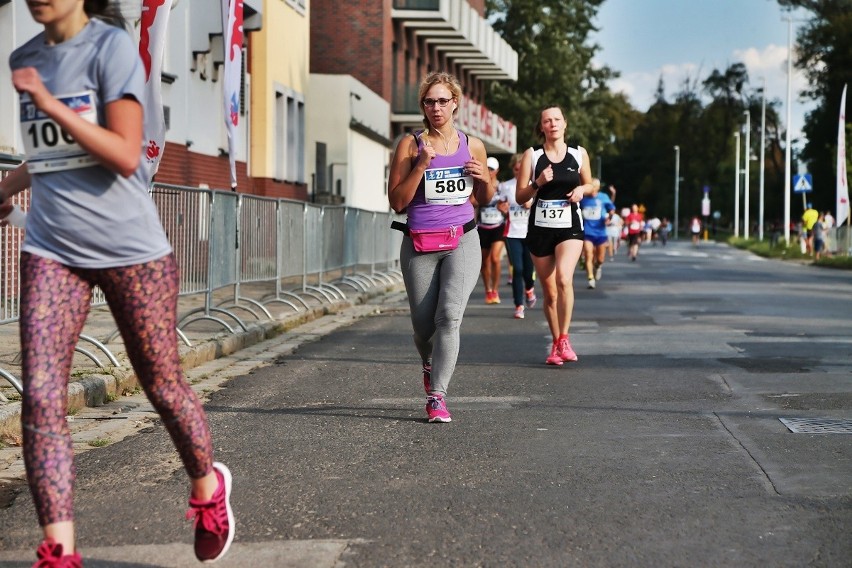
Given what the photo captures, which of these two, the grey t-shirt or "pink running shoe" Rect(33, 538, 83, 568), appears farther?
the grey t-shirt

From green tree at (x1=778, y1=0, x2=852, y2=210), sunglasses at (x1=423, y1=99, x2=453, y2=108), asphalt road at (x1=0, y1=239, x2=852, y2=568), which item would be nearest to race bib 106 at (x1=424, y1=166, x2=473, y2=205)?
sunglasses at (x1=423, y1=99, x2=453, y2=108)

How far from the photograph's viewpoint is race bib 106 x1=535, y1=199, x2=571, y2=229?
457 inches

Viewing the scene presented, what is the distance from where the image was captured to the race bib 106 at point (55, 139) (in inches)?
172

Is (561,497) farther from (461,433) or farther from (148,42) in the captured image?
(148,42)

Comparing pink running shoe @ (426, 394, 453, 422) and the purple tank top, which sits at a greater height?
the purple tank top

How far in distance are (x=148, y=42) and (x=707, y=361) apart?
15.5ft

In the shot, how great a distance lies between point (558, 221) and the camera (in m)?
11.6

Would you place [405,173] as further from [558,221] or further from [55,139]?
[55,139]

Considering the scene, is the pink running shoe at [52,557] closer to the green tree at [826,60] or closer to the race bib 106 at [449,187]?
the race bib 106 at [449,187]

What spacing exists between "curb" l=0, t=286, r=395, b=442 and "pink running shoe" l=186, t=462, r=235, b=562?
3255 millimetres

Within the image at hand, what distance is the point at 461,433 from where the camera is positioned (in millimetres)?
7906

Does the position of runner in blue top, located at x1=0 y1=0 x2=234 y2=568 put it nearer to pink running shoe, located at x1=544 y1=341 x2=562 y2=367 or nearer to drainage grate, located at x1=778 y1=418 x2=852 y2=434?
drainage grate, located at x1=778 y1=418 x2=852 y2=434

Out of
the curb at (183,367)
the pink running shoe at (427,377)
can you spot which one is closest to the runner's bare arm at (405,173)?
the pink running shoe at (427,377)

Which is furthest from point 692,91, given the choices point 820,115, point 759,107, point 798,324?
point 798,324
